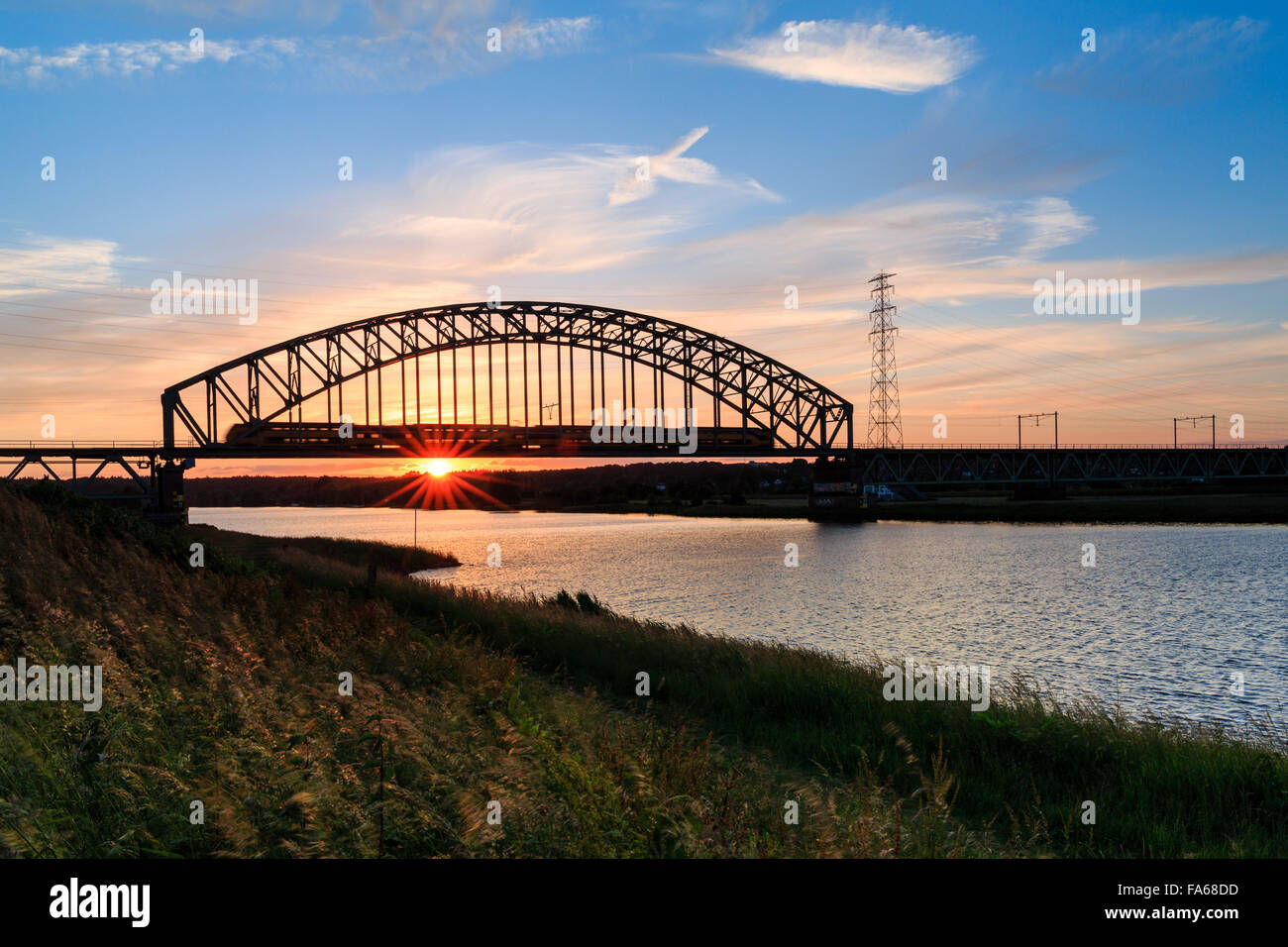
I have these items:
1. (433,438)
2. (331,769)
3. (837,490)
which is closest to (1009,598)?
(331,769)

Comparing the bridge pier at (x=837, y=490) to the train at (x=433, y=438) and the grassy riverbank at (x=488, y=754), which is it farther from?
the grassy riverbank at (x=488, y=754)

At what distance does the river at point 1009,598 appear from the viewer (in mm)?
23594

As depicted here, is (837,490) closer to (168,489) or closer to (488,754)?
(168,489)

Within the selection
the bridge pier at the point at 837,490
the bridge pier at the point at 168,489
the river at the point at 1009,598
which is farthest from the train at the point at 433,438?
the bridge pier at the point at 837,490

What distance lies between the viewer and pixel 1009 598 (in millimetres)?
41031

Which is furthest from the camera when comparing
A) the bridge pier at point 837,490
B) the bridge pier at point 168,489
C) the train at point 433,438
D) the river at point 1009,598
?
the bridge pier at point 837,490

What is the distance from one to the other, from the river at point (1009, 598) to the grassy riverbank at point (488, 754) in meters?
7.95

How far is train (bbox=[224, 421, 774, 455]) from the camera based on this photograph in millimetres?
100062

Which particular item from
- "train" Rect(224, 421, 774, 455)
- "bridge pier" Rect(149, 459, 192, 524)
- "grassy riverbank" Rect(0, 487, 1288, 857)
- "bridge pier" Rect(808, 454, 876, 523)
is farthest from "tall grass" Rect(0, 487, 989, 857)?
"bridge pier" Rect(808, 454, 876, 523)

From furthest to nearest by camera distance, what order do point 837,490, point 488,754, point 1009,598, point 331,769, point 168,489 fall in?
point 837,490 < point 168,489 < point 1009,598 < point 488,754 < point 331,769

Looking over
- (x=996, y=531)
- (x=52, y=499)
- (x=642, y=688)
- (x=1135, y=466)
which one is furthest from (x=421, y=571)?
(x=1135, y=466)

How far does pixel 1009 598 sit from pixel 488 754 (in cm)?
3906

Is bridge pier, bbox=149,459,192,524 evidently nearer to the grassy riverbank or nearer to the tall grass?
the grassy riverbank
